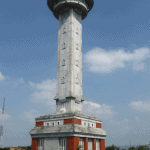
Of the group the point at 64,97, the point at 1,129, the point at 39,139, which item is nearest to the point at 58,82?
the point at 64,97

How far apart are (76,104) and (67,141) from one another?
9103mm

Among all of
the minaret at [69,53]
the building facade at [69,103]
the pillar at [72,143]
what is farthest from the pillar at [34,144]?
the pillar at [72,143]

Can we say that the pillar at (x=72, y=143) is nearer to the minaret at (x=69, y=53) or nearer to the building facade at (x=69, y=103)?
the building facade at (x=69, y=103)

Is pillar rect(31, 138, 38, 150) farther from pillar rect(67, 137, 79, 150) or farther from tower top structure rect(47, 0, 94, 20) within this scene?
tower top structure rect(47, 0, 94, 20)

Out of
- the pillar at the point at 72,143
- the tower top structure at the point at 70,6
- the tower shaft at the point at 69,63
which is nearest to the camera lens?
the pillar at the point at 72,143

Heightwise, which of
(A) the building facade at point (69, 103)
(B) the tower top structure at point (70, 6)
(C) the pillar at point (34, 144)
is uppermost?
(B) the tower top structure at point (70, 6)

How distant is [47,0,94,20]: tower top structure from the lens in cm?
4647

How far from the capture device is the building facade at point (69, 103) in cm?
3647

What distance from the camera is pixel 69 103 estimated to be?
133 feet

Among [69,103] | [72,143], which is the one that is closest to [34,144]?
[72,143]

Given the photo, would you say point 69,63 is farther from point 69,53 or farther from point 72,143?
point 72,143

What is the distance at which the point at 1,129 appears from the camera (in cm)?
6366

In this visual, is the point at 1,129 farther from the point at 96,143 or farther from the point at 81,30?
the point at 81,30

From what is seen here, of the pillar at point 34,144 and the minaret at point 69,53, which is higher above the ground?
the minaret at point 69,53
